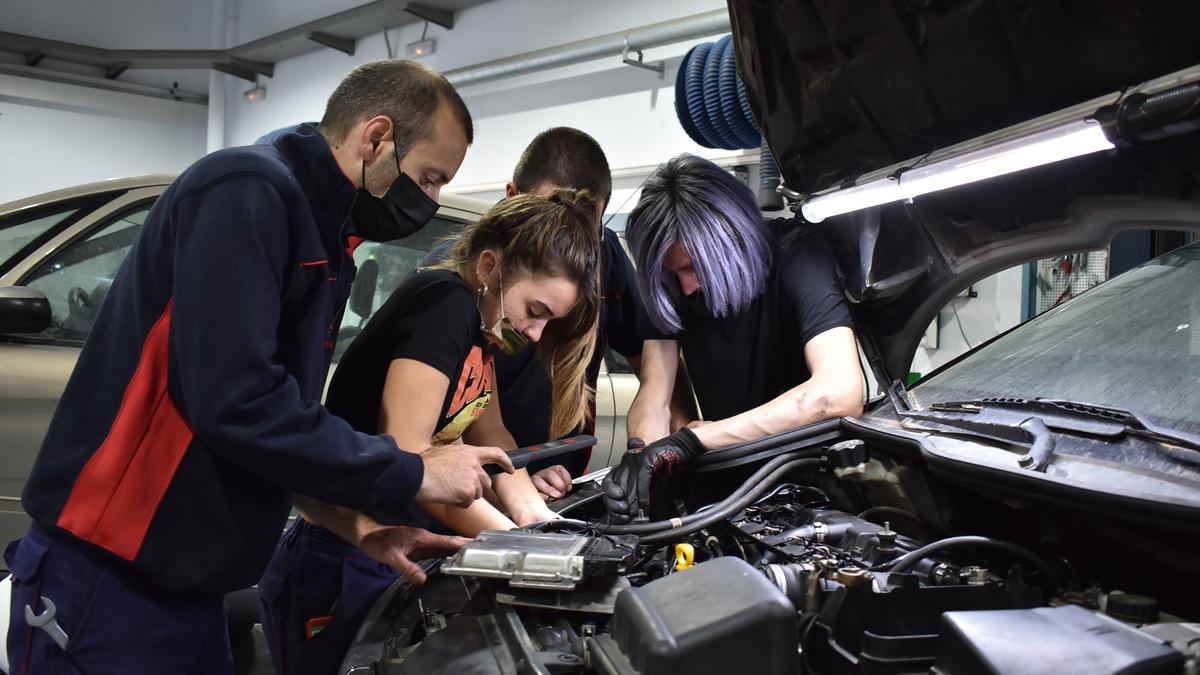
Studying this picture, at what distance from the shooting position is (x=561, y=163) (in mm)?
2475

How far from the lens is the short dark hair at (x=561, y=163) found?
247cm

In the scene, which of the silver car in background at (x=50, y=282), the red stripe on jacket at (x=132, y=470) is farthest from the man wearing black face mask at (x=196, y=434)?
the silver car in background at (x=50, y=282)

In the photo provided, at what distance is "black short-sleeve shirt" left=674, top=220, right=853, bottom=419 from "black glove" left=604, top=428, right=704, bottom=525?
1.01ft

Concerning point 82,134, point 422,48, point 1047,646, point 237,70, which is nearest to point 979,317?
point 1047,646

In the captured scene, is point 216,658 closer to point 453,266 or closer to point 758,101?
point 453,266

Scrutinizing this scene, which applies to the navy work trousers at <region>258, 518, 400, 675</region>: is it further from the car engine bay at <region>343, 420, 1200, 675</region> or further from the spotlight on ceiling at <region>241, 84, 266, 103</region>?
the spotlight on ceiling at <region>241, 84, 266, 103</region>

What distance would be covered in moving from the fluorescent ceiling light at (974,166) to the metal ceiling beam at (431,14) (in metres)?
5.77

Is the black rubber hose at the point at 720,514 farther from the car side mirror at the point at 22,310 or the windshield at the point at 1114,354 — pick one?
the car side mirror at the point at 22,310

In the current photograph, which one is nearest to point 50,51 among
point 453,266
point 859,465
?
point 453,266

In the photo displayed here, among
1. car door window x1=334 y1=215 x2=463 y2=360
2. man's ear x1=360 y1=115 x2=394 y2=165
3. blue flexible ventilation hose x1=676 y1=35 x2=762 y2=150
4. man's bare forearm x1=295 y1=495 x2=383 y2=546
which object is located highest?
blue flexible ventilation hose x1=676 y1=35 x2=762 y2=150

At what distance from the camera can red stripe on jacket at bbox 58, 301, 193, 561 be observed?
53.1 inches

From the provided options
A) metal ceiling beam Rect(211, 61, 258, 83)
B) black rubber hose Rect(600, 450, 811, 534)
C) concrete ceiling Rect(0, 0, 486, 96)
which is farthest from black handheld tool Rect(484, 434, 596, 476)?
metal ceiling beam Rect(211, 61, 258, 83)

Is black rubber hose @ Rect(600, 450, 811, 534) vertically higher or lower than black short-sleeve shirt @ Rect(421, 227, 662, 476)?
lower

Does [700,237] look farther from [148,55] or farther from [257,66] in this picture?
[148,55]
